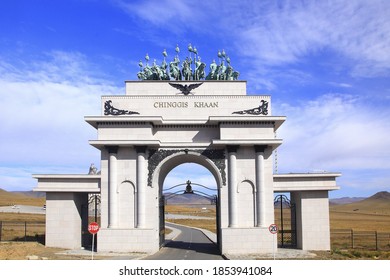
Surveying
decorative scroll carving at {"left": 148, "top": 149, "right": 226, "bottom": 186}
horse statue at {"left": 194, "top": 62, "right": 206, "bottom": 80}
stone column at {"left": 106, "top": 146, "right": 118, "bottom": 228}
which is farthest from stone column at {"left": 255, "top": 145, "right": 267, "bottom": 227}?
stone column at {"left": 106, "top": 146, "right": 118, "bottom": 228}

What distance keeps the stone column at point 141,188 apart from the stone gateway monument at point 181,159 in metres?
0.08

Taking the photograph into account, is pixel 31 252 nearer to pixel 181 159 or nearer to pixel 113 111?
pixel 113 111

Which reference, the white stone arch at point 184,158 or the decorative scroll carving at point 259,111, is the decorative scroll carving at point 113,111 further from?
the decorative scroll carving at point 259,111

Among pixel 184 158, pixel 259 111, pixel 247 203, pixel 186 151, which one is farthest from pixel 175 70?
pixel 247 203

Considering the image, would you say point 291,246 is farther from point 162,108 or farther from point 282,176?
point 162,108

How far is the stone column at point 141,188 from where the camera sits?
38.1 meters

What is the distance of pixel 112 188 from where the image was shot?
38.5 m

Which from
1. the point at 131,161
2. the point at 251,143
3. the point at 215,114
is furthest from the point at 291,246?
the point at 131,161

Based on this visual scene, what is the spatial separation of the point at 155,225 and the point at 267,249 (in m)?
9.58

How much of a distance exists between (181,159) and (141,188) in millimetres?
5039

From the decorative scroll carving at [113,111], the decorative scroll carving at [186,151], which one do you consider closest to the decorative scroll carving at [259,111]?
the decorative scroll carving at [186,151]

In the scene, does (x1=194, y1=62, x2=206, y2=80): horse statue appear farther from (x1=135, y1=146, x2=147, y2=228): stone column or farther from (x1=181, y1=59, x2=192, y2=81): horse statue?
(x1=135, y1=146, x2=147, y2=228): stone column

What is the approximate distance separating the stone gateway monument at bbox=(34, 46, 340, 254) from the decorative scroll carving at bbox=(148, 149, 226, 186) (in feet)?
0.28

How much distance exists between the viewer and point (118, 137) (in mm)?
39219
